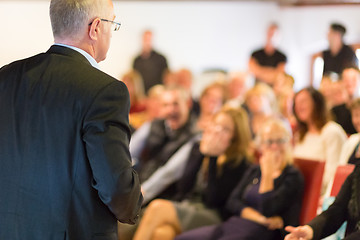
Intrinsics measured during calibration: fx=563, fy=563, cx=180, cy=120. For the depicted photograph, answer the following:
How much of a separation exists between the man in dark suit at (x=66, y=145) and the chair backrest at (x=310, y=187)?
1.67m

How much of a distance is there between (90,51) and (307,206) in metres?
A: 1.86

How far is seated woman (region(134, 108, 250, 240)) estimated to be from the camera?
3.46 metres

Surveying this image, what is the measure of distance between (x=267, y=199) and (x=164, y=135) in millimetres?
1509

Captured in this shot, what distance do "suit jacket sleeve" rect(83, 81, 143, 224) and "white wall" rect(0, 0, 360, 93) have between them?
6955mm

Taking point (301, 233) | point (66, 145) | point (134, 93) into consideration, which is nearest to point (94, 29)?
point (66, 145)

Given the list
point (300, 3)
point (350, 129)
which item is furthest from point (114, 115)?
point (300, 3)

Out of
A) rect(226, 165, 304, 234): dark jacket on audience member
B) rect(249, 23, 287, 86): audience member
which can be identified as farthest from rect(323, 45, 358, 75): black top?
rect(249, 23, 287, 86): audience member

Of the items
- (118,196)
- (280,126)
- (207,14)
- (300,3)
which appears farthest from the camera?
(207,14)

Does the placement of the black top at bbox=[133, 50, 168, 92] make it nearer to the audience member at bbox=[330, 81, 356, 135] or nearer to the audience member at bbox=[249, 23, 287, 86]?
the audience member at bbox=[249, 23, 287, 86]

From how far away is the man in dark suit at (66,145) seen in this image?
1636mm

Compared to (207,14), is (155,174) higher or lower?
lower

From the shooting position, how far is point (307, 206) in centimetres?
319

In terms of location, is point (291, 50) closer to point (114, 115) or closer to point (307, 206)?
point (307, 206)

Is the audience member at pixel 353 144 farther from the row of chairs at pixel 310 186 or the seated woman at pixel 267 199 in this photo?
the seated woman at pixel 267 199
